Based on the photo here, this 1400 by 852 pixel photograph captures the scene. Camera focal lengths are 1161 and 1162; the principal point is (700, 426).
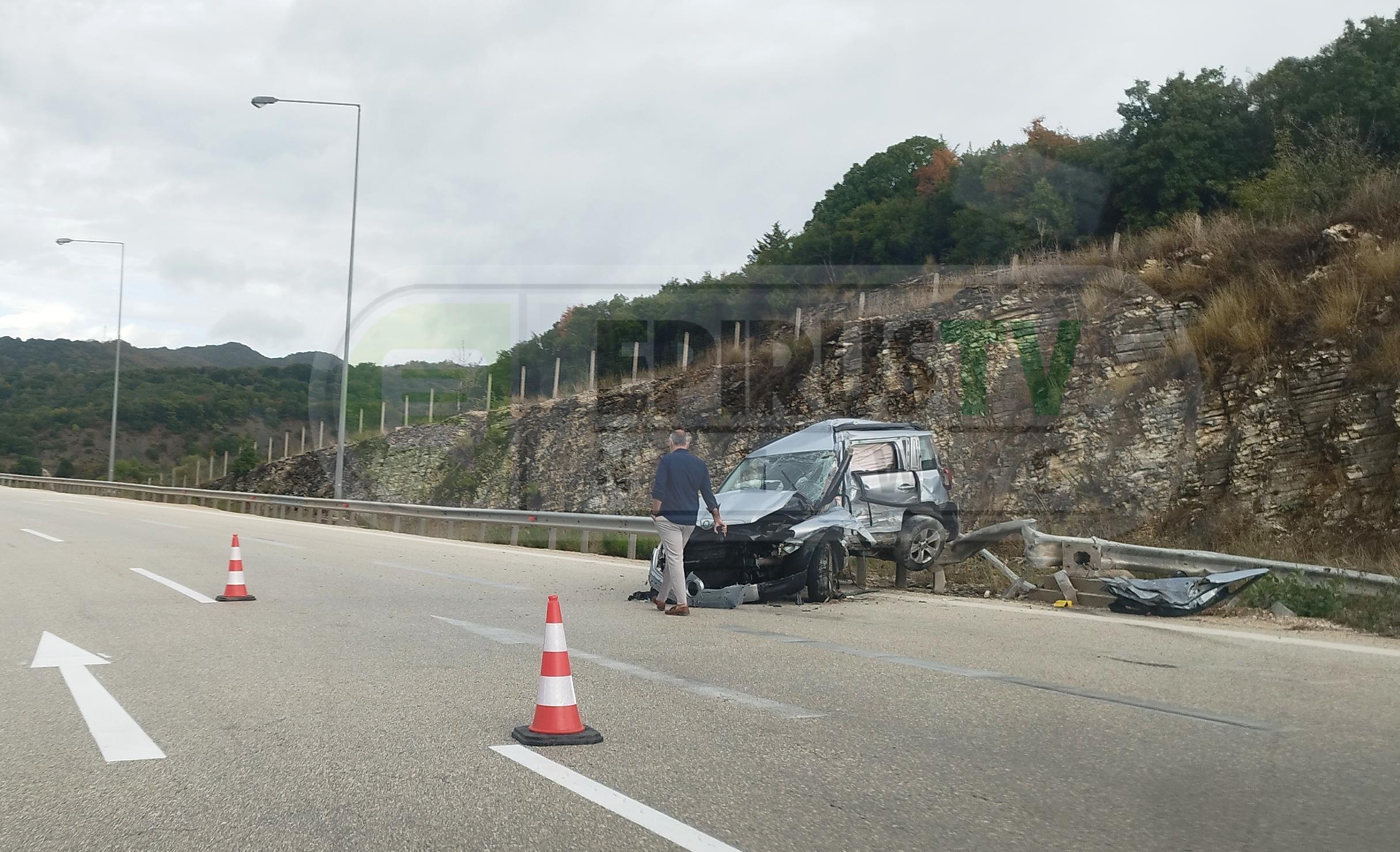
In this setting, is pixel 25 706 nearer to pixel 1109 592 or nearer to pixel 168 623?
pixel 168 623

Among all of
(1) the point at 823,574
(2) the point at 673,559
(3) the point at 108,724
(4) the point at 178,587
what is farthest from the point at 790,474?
(3) the point at 108,724

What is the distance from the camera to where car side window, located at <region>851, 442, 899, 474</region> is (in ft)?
44.5

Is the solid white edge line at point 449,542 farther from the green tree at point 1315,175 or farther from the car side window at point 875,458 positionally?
the green tree at point 1315,175

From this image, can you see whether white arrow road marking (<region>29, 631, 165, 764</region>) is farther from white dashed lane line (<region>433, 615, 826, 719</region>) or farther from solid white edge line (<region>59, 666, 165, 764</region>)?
white dashed lane line (<region>433, 615, 826, 719</region>)

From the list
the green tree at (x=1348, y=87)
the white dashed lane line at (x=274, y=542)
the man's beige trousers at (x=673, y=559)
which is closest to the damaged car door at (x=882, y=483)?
the man's beige trousers at (x=673, y=559)

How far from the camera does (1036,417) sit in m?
23.7

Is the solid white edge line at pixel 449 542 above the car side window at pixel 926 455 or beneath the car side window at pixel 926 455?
beneath

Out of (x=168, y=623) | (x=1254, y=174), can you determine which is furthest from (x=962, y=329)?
(x=168, y=623)

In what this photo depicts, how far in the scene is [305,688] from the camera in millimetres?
6961

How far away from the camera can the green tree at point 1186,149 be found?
3925 centimetres

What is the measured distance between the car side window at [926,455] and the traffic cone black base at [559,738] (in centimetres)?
928

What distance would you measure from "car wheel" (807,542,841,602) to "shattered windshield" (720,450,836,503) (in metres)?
0.79

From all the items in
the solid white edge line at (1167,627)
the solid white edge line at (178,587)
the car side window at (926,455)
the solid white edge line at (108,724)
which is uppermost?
the car side window at (926,455)

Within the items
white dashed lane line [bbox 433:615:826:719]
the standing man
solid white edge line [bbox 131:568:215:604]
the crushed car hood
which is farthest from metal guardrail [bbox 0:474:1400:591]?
solid white edge line [bbox 131:568:215:604]
